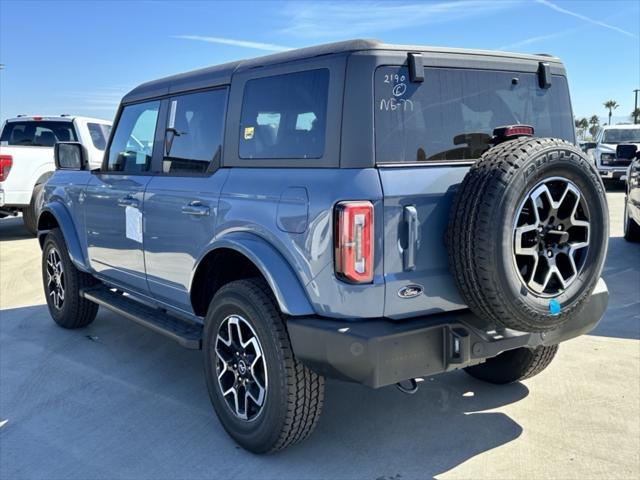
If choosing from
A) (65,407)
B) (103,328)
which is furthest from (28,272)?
(65,407)

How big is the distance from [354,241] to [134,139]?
249cm

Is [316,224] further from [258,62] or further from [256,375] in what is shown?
[258,62]

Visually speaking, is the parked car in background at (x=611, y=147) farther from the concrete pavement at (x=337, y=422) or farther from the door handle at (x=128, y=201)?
the door handle at (x=128, y=201)

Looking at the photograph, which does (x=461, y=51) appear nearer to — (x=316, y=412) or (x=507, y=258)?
(x=507, y=258)

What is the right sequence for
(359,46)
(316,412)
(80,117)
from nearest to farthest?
(359,46) → (316,412) → (80,117)

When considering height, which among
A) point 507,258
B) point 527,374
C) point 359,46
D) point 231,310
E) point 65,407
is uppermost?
point 359,46

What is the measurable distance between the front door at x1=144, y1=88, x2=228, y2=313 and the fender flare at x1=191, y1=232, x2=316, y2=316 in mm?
405

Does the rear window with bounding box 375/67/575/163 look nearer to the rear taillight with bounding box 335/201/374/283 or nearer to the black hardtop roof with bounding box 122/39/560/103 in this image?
the black hardtop roof with bounding box 122/39/560/103

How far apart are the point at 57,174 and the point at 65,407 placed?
2.36 metres

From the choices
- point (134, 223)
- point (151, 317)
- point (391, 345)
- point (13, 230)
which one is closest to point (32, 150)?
point (13, 230)

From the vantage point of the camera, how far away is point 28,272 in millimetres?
7922

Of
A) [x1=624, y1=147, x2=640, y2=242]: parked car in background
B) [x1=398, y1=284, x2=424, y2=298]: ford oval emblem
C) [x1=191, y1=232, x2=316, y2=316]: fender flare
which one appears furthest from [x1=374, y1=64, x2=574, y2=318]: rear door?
[x1=624, y1=147, x2=640, y2=242]: parked car in background

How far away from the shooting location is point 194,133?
12.5ft

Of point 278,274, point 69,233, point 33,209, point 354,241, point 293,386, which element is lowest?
point 293,386
